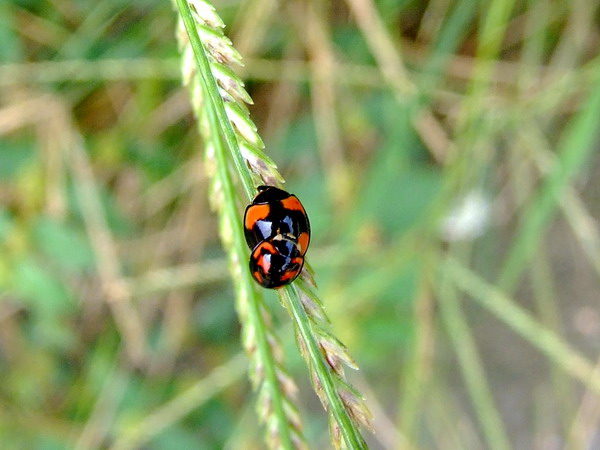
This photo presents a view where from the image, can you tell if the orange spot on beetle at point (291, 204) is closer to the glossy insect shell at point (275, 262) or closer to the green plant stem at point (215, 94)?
the glossy insect shell at point (275, 262)

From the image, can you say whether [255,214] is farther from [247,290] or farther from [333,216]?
[333,216]

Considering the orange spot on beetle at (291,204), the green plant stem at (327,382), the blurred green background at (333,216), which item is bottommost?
the green plant stem at (327,382)

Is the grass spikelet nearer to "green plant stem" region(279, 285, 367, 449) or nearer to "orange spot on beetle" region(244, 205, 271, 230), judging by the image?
"green plant stem" region(279, 285, 367, 449)

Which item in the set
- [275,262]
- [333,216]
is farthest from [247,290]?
[333,216]

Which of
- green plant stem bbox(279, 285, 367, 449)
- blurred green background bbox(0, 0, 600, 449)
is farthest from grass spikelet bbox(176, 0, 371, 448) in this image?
blurred green background bbox(0, 0, 600, 449)

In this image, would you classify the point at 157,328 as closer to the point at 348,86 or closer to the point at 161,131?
the point at 161,131

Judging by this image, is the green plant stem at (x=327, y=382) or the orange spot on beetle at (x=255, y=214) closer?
the green plant stem at (x=327, y=382)

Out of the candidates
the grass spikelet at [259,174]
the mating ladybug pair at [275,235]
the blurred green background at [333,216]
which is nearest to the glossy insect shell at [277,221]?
the mating ladybug pair at [275,235]
